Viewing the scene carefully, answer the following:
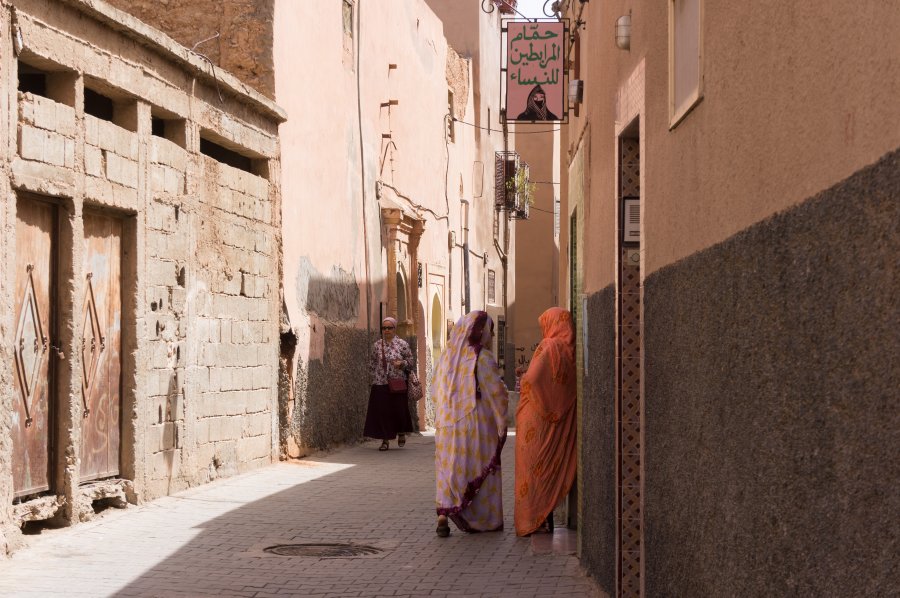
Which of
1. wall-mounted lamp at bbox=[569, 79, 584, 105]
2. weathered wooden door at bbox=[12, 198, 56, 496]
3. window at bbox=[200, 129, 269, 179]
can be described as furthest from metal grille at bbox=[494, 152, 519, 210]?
weathered wooden door at bbox=[12, 198, 56, 496]

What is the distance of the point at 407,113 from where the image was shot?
939 inches

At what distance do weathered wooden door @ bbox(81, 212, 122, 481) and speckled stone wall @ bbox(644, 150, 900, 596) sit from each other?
20.4 feet

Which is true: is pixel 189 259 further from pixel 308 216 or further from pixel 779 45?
pixel 779 45

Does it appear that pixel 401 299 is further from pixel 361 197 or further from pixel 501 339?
pixel 501 339

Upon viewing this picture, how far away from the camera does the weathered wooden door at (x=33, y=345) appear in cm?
860

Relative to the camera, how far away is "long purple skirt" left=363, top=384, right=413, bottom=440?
1772 centimetres

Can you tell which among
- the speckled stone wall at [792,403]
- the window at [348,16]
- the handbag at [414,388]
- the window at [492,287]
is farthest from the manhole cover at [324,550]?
the window at [492,287]

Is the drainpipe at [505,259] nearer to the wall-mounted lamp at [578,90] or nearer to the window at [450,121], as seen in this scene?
the window at [450,121]

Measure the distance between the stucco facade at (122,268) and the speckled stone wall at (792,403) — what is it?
17.1ft

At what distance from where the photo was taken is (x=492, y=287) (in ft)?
119

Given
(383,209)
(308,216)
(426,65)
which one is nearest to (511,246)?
(426,65)

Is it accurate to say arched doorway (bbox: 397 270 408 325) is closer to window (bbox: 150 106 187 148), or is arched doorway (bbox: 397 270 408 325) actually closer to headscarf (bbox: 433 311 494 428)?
window (bbox: 150 106 187 148)

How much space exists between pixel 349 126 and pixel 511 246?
69.7 ft

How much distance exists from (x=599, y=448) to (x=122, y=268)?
4.95 meters
